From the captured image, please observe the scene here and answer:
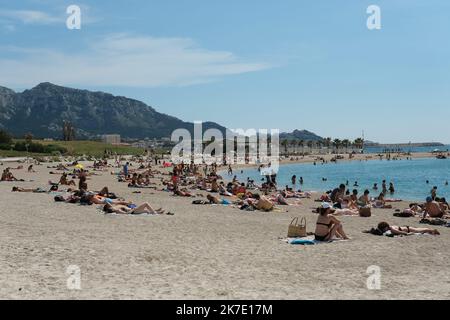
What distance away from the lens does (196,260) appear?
9742mm

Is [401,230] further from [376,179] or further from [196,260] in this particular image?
[376,179]

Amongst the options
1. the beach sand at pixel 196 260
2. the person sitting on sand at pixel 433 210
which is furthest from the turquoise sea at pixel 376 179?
the beach sand at pixel 196 260

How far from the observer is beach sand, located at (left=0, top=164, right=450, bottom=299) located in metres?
7.45

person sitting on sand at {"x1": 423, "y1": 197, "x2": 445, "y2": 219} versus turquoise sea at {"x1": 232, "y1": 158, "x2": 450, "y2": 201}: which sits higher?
person sitting on sand at {"x1": 423, "y1": 197, "x2": 445, "y2": 219}

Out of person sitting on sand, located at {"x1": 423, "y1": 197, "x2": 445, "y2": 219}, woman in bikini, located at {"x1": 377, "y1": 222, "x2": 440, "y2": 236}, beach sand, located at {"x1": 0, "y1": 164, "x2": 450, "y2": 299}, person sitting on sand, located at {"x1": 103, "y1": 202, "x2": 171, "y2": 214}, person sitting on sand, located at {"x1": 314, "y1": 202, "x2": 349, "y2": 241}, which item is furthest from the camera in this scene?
person sitting on sand, located at {"x1": 423, "y1": 197, "x2": 445, "y2": 219}

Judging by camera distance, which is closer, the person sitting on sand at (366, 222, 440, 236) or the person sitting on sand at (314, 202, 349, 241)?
the person sitting on sand at (314, 202, 349, 241)

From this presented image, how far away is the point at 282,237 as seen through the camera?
43.5 feet

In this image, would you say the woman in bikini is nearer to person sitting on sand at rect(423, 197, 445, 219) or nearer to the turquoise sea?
person sitting on sand at rect(423, 197, 445, 219)

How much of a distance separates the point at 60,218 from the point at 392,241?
9.34 m

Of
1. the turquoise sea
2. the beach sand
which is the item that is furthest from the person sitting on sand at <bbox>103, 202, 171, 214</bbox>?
the turquoise sea

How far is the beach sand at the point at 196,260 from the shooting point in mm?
7453

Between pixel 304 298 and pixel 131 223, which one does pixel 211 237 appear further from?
pixel 304 298

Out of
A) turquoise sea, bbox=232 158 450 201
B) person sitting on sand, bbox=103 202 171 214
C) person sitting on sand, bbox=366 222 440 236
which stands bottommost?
turquoise sea, bbox=232 158 450 201
